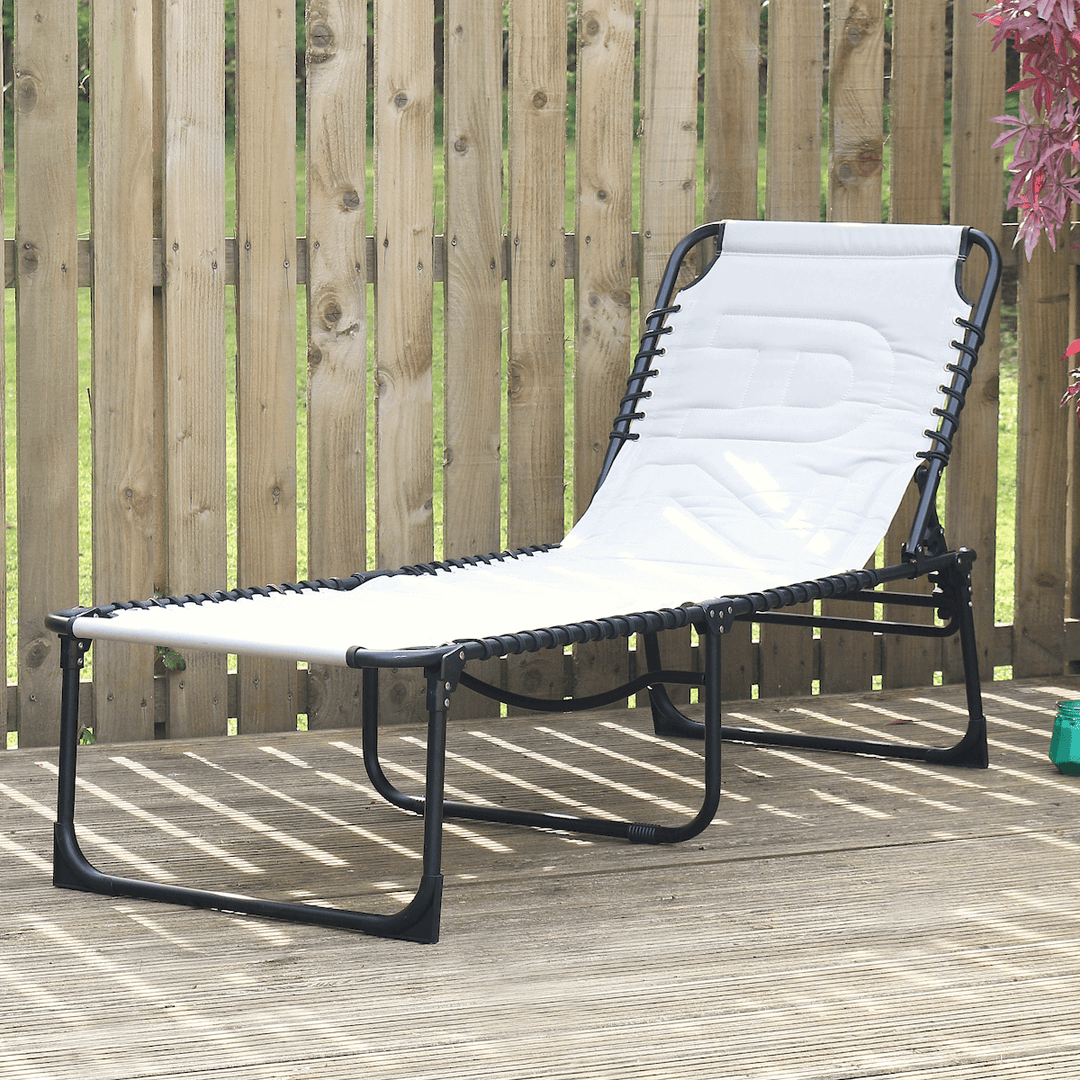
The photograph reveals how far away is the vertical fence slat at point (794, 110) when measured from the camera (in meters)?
3.83

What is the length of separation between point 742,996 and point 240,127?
7.33ft

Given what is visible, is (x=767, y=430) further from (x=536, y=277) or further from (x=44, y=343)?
(x=44, y=343)

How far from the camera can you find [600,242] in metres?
3.79

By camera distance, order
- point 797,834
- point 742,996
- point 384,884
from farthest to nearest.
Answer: point 797,834 < point 384,884 < point 742,996

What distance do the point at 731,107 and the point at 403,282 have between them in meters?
0.90

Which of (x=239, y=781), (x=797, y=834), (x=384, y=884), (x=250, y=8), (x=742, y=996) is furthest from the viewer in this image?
(x=250, y=8)

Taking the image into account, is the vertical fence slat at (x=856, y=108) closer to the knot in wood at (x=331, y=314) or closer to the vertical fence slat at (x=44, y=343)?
the knot in wood at (x=331, y=314)

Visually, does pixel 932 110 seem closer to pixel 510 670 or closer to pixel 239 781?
pixel 510 670

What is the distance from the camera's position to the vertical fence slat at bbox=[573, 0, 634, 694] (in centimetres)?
374

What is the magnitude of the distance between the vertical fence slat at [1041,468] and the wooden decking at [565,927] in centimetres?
75

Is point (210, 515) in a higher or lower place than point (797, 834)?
higher

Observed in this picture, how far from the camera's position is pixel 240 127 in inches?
139

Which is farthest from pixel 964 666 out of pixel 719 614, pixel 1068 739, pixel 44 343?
pixel 44 343

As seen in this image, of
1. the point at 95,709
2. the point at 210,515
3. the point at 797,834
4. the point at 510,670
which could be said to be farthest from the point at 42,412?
the point at 797,834
